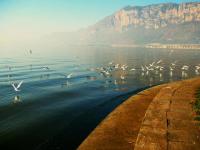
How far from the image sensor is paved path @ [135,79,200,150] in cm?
1623

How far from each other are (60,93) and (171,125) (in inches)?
1070

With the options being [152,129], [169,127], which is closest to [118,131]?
[152,129]

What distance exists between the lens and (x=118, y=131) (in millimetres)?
20641

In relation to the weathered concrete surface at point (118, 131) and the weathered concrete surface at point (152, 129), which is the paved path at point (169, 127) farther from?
the weathered concrete surface at point (118, 131)

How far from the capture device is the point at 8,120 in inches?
1139

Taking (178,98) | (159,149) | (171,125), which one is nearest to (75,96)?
(178,98)

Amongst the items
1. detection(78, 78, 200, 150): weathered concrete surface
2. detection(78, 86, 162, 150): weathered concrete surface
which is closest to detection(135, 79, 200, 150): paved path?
detection(78, 78, 200, 150): weathered concrete surface

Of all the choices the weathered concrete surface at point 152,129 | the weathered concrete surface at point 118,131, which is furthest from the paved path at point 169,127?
the weathered concrete surface at point 118,131

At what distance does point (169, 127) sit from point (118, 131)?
3.92m

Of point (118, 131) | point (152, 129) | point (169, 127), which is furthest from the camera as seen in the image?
point (118, 131)

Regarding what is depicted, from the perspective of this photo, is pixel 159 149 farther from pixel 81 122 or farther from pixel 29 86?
pixel 29 86

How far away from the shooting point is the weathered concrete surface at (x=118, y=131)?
1811 centimetres

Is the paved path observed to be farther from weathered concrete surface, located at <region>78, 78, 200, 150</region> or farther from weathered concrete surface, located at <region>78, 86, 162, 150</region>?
weathered concrete surface, located at <region>78, 86, 162, 150</region>

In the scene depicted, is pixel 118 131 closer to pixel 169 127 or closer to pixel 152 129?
pixel 152 129
